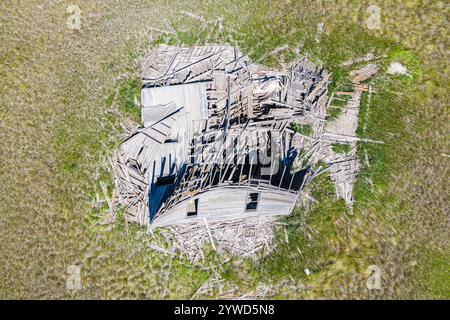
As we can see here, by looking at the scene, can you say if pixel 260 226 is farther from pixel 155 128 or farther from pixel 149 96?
pixel 149 96

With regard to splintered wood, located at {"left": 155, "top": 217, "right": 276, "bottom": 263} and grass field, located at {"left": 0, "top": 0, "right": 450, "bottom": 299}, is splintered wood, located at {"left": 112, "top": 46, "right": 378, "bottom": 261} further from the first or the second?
grass field, located at {"left": 0, "top": 0, "right": 450, "bottom": 299}

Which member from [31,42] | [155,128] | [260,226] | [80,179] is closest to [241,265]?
[260,226]

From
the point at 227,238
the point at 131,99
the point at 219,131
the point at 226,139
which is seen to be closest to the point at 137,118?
the point at 131,99

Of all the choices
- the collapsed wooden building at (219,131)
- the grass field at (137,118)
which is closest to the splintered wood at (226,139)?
the collapsed wooden building at (219,131)

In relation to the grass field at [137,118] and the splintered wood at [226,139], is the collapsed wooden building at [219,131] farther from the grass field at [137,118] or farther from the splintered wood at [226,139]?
the grass field at [137,118]

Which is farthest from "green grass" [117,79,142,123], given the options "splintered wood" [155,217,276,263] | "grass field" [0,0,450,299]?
"splintered wood" [155,217,276,263]

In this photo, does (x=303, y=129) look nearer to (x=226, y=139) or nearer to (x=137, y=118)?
(x=226, y=139)
